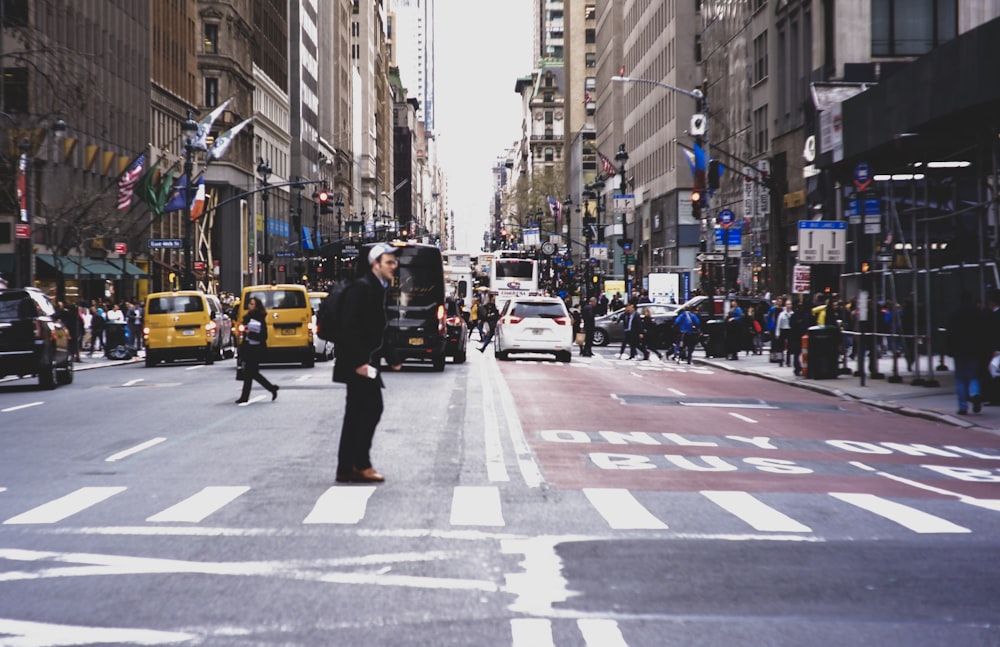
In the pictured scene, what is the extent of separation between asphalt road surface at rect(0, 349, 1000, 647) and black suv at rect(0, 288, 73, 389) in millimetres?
7839

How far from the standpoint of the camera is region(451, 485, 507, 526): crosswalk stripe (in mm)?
10602

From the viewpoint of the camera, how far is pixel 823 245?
32.4m

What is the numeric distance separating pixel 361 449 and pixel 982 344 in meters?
12.4

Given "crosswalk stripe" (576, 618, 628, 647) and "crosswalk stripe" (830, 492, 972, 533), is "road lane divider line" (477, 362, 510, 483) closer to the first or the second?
"crosswalk stripe" (830, 492, 972, 533)

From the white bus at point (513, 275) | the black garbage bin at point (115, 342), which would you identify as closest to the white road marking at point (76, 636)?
the black garbage bin at point (115, 342)

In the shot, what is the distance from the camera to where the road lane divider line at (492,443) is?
1383cm

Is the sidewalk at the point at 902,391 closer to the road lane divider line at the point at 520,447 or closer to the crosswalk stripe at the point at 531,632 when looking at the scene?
the road lane divider line at the point at 520,447

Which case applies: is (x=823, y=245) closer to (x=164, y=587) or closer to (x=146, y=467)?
(x=146, y=467)

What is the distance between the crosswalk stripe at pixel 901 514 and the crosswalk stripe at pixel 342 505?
3.93m

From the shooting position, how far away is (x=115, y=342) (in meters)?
46.8

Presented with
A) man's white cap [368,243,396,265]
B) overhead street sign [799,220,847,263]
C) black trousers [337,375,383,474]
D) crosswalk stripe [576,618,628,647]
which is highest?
overhead street sign [799,220,847,263]

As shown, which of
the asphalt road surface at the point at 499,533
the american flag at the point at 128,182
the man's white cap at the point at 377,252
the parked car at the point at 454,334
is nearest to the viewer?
the asphalt road surface at the point at 499,533

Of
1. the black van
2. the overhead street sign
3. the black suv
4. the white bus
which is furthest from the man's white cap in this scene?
the white bus

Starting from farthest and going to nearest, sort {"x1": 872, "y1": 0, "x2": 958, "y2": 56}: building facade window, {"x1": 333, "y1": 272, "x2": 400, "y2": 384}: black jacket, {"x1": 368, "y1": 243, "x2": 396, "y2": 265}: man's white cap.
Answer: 1. {"x1": 872, "y1": 0, "x2": 958, "y2": 56}: building facade window
2. {"x1": 333, "y1": 272, "x2": 400, "y2": 384}: black jacket
3. {"x1": 368, "y1": 243, "x2": 396, "y2": 265}: man's white cap
